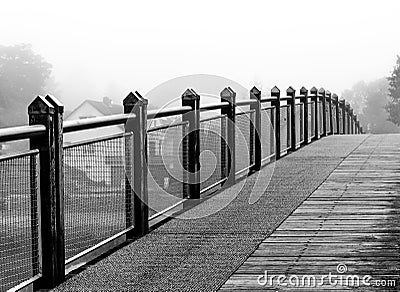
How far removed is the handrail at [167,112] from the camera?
348 inches

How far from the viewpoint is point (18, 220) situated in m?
6.11

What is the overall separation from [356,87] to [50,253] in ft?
545

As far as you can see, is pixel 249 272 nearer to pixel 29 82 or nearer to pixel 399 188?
pixel 399 188

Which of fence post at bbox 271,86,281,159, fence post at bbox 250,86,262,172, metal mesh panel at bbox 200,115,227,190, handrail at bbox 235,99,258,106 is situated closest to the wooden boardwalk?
metal mesh panel at bbox 200,115,227,190

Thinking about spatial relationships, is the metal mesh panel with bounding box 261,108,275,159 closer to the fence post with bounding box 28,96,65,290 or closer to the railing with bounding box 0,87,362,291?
the railing with bounding box 0,87,362,291

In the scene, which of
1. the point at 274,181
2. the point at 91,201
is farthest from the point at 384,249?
the point at 274,181

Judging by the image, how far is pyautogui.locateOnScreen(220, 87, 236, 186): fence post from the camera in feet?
40.9

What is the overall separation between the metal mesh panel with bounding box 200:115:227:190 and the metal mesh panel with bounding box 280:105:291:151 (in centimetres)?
505

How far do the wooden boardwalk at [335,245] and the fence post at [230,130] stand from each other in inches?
51.3

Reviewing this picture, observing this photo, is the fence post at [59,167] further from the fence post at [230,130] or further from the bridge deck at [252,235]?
the fence post at [230,130]

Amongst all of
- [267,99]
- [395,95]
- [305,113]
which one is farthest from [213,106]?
[395,95]

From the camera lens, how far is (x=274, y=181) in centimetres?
1291

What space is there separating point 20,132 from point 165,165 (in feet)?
12.6

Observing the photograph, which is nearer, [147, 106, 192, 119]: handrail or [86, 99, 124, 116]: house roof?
[147, 106, 192, 119]: handrail
